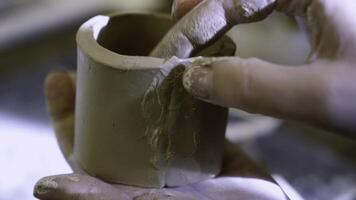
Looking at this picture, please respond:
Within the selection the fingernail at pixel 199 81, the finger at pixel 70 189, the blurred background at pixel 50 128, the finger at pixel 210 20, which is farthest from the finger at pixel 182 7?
the blurred background at pixel 50 128

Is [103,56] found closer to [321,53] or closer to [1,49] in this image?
[321,53]

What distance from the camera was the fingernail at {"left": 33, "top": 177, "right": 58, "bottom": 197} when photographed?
916 millimetres

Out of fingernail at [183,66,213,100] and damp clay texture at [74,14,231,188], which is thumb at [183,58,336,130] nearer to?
fingernail at [183,66,213,100]

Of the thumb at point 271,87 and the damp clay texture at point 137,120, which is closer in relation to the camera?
the thumb at point 271,87

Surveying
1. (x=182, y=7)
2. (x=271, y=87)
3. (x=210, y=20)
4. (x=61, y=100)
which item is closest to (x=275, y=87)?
(x=271, y=87)

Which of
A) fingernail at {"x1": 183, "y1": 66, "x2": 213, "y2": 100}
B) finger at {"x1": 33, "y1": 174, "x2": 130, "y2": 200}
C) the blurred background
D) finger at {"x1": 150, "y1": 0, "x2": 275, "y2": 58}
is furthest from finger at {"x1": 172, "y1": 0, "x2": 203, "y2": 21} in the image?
the blurred background

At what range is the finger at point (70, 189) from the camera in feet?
3.00

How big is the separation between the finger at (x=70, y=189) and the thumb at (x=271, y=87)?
0.25 meters

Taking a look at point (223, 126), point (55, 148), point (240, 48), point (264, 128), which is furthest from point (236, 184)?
point (240, 48)

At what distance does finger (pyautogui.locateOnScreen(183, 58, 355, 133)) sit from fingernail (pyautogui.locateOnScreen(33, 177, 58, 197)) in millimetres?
292

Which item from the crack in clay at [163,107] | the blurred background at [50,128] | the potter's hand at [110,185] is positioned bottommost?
the blurred background at [50,128]

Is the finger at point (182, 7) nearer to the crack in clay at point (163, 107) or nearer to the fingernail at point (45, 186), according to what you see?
the crack in clay at point (163, 107)

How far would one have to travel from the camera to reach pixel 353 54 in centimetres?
81

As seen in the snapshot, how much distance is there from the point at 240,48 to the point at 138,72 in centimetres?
157
